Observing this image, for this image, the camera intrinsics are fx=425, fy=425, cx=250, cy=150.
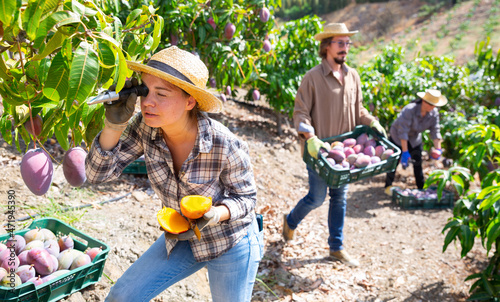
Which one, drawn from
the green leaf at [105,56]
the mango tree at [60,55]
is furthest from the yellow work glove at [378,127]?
the green leaf at [105,56]

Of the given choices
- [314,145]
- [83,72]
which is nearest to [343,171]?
[314,145]

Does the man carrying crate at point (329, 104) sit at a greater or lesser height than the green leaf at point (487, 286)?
greater

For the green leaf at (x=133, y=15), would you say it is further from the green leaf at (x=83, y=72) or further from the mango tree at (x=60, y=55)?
the green leaf at (x=83, y=72)

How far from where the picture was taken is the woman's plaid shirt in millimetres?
1577

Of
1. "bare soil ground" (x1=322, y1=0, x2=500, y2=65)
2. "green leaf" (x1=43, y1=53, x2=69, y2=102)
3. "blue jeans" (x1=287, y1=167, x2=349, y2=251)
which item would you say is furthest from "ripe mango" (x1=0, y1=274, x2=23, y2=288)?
"bare soil ground" (x1=322, y1=0, x2=500, y2=65)

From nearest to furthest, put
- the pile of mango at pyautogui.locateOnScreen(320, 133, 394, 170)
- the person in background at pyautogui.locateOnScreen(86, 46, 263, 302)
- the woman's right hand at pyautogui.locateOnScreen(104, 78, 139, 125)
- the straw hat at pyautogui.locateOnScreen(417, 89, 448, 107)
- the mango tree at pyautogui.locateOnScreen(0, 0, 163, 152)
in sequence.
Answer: the mango tree at pyautogui.locateOnScreen(0, 0, 163, 152)
the woman's right hand at pyautogui.locateOnScreen(104, 78, 139, 125)
the person in background at pyautogui.locateOnScreen(86, 46, 263, 302)
the pile of mango at pyautogui.locateOnScreen(320, 133, 394, 170)
the straw hat at pyautogui.locateOnScreen(417, 89, 448, 107)

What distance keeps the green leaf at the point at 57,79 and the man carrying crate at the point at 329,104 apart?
1960mm

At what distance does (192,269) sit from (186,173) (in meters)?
0.40

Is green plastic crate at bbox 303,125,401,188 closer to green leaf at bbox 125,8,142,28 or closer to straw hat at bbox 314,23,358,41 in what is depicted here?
straw hat at bbox 314,23,358,41

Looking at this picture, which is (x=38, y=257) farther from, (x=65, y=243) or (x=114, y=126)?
(x=114, y=126)

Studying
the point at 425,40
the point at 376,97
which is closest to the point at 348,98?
the point at 376,97

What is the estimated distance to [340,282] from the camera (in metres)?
3.04

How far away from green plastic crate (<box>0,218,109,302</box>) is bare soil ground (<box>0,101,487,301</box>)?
8 cm

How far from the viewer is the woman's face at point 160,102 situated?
145cm
